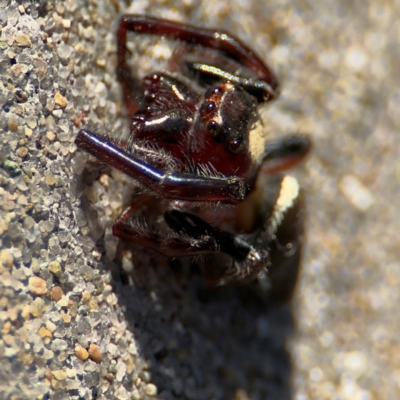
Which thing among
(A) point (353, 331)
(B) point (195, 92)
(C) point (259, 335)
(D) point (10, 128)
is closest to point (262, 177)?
(B) point (195, 92)

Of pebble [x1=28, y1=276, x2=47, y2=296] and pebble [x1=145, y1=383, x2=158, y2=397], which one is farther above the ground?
pebble [x1=28, y1=276, x2=47, y2=296]

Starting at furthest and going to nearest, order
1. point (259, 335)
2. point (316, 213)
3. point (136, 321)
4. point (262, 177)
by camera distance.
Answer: point (316, 213)
point (259, 335)
point (262, 177)
point (136, 321)

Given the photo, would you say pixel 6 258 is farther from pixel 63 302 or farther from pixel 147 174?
pixel 147 174

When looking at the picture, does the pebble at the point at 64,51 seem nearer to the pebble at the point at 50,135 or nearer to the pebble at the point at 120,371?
the pebble at the point at 50,135

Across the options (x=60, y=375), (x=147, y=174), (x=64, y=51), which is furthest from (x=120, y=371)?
(x=64, y=51)

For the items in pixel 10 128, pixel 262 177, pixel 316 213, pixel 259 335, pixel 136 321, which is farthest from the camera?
pixel 316 213

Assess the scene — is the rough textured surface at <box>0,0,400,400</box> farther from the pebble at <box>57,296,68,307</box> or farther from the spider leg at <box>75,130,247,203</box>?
the spider leg at <box>75,130,247,203</box>

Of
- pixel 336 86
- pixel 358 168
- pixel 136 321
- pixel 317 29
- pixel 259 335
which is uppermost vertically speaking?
pixel 317 29

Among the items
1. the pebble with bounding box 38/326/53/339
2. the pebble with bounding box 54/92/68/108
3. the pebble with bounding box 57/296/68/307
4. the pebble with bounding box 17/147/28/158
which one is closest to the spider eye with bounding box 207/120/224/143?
the pebble with bounding box 54/92/68/108

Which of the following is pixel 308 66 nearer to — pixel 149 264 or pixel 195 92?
pixel 195 92
